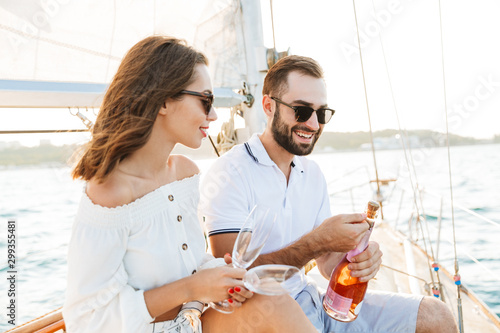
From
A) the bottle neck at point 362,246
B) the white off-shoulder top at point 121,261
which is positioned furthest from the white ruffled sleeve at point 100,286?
the bottle neck at point 362,246

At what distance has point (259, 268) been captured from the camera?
1075 mm

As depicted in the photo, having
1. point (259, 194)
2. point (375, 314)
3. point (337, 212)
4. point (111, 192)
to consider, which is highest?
point (111, 192)

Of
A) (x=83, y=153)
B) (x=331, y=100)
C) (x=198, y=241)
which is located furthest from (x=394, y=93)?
(x=83, y=153)

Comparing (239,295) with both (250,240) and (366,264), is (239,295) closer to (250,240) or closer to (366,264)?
(250,240)

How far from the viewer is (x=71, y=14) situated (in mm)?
1787

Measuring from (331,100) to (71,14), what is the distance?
4.39 ft

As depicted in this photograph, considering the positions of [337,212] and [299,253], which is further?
[337,212]

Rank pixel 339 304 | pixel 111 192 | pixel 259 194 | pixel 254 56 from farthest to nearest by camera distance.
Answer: pixel 254 56 < pixel 259 194 < pixel 339 304 < pixel 111 192

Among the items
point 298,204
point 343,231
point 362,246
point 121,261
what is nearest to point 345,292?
point 362,246

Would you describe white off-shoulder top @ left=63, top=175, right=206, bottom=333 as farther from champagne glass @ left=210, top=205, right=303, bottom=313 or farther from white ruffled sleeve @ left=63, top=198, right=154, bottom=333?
champagne glass @ left=210, top=205, right=303, bottom=313

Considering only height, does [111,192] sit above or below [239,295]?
above

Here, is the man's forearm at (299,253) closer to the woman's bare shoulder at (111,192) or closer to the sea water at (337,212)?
the woman's bare shoulder at (111,192)

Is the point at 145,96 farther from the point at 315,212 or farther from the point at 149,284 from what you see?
the point at 315,212

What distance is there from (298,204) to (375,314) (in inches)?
23.2
